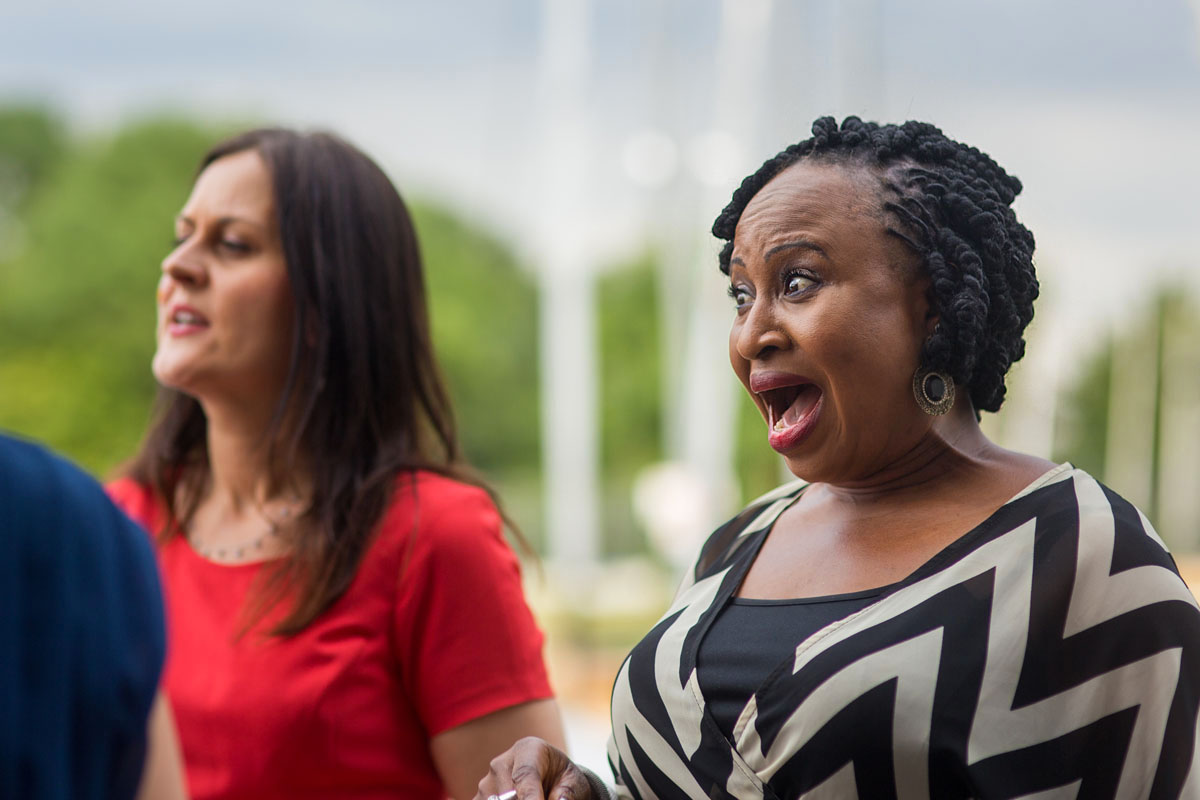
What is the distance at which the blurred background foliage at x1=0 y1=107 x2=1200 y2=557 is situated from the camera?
22922 mm

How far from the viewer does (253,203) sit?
2.47m

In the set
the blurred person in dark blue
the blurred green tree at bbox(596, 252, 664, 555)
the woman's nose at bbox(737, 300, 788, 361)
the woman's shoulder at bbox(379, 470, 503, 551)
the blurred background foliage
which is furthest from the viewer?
the blurred green tree at bbox(596, 252, 664, 555)

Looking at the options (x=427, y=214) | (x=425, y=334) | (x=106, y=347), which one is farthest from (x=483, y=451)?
(x=425, y=334)

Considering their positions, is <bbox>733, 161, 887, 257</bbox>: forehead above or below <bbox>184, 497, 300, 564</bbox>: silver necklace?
above

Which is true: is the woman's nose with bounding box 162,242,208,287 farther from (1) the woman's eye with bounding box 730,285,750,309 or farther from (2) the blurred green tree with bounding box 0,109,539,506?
Result: (2) the blurred green tree with bounding box 0,109,539,506

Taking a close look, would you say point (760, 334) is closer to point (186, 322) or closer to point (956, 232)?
point (956, 232)


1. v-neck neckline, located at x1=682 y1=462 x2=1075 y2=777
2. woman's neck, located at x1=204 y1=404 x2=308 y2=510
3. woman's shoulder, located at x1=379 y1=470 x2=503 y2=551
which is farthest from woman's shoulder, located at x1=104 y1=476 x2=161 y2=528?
v-neck neckline, located at x1=682 y1=462 x2=1075 y2=777

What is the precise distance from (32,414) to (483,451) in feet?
35.0

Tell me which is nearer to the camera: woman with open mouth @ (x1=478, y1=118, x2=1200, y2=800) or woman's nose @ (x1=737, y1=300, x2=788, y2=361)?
woman with open mouth @ (x1=478, y1=118, x2=1200, y2=800)

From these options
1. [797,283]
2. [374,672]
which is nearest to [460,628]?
[374,672]

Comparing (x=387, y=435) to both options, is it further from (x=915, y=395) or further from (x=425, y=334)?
(x=915, y=395)

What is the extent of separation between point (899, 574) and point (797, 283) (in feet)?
1.32

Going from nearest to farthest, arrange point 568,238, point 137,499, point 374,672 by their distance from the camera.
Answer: point 374,672, point 137,499, point 568,238

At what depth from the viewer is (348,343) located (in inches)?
96.9
